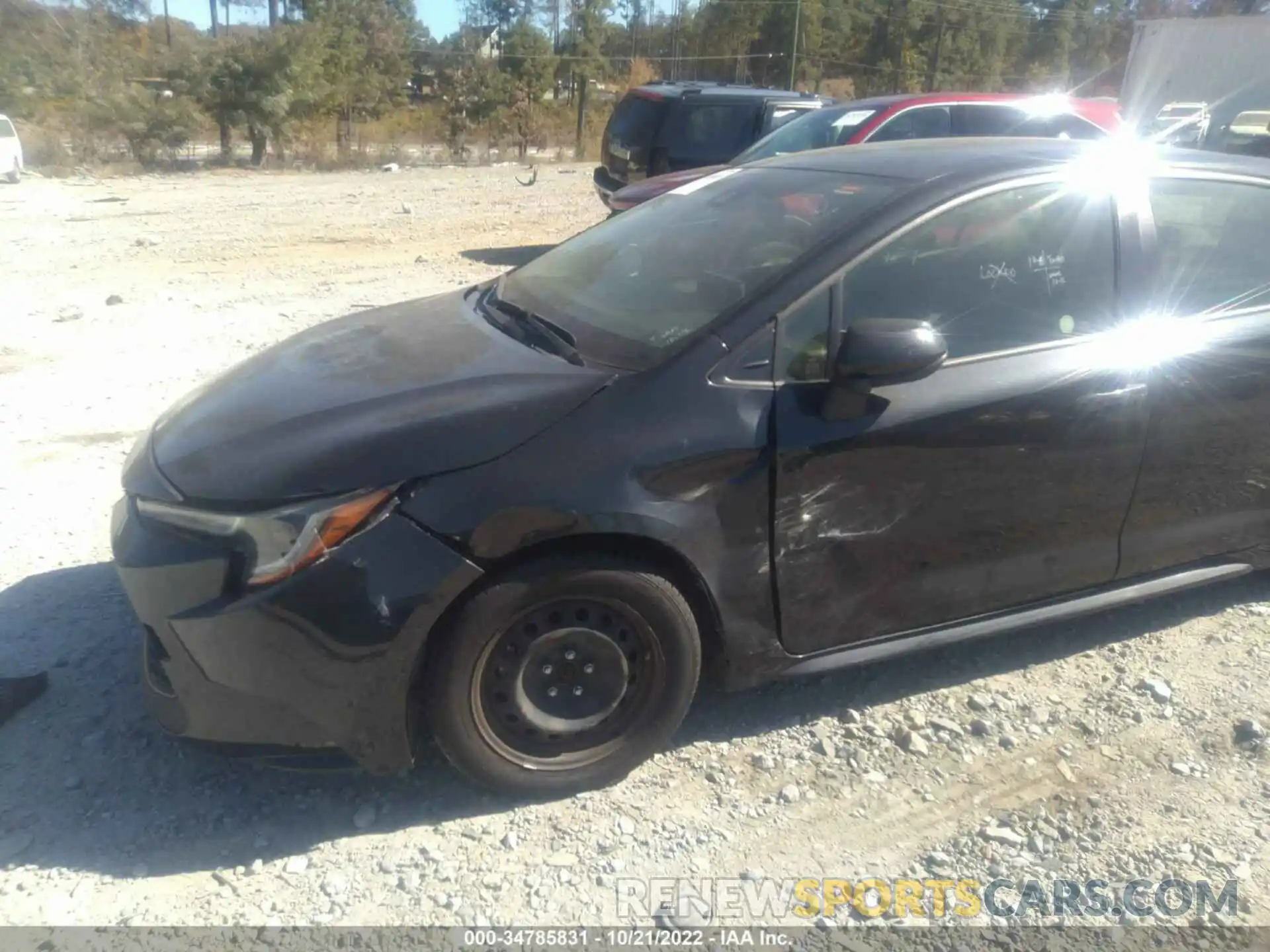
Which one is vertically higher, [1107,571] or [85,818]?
[1107,571]

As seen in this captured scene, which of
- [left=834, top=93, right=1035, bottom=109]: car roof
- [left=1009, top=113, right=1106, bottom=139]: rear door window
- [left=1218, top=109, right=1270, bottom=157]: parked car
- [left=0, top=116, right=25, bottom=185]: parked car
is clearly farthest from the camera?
[left=1218, top=109, right=1270, bottom=157]: parked car

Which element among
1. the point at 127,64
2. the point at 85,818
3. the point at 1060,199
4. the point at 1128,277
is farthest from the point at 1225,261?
the point at 127,64

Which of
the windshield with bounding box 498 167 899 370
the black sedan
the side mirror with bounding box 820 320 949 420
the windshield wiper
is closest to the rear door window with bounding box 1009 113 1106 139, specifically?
the black sedan

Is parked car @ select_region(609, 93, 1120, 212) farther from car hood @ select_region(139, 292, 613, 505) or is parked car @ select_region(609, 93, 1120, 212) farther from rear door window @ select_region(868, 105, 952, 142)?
car hood @ select_region(139, 292, 613, 505)

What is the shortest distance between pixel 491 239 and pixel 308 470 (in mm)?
10152

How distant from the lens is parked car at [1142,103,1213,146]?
27.5 metres

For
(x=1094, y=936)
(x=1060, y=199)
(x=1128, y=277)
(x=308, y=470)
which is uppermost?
(x=1060, y=199)

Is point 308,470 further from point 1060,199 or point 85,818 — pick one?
point 1060,199

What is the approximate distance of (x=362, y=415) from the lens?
286 centimetres

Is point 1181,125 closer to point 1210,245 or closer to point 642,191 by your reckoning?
point 642,191

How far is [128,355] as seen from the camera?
7156 mm

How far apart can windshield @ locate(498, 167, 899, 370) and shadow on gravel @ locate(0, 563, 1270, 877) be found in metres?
1.23

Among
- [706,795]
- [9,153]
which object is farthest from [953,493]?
[9,153]

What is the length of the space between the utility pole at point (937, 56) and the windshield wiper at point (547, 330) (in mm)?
51206
